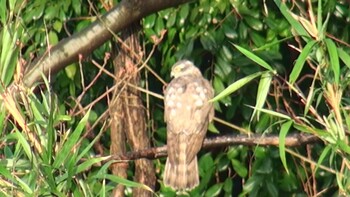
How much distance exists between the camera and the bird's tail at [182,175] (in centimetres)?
888

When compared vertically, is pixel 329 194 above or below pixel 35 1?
below

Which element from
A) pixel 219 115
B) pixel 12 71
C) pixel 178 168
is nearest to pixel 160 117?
pixel 219 115

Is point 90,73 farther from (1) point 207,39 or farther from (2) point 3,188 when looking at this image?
(2) point 3,188

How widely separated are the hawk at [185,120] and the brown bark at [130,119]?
0.11 m

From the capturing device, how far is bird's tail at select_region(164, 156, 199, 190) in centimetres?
888

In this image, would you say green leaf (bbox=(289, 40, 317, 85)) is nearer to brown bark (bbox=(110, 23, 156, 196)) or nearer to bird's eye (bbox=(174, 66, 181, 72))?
brown bark (bbox=(110, 23, 156, 196))

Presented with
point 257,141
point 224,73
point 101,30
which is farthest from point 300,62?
point 224,73

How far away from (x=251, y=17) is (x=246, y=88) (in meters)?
0.39

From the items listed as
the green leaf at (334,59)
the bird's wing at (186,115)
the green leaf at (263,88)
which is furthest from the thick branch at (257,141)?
the green leaf at (334,59)

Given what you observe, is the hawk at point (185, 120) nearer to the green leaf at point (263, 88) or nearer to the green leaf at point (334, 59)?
Answer: the green leaf at point (263, 88)

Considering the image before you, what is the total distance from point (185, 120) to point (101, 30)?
625 millimetres

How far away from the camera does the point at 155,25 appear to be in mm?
9352

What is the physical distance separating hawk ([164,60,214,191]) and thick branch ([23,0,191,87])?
43 cm

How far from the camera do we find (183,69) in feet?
29.5
